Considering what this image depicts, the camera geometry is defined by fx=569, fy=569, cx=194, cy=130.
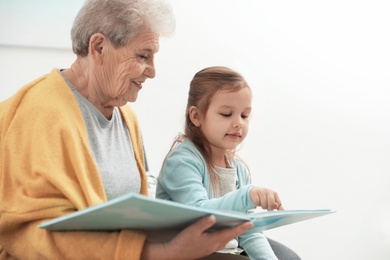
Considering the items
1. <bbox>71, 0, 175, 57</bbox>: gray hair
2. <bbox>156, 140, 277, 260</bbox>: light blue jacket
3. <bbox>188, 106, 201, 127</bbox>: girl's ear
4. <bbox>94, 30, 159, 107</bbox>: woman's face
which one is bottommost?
<bbox>156, 140, 277, 260</bbox>: light blue jacket

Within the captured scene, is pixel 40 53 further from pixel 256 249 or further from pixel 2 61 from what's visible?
pixel 256 249

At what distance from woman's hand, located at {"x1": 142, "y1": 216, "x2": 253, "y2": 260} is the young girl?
1.49 ft

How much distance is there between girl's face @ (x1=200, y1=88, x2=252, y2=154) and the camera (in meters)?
1.66

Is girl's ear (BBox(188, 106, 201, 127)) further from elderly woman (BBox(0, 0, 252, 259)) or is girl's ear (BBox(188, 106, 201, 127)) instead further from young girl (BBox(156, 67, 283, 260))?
elderly woman (BBox(0, 0, 252, 259))

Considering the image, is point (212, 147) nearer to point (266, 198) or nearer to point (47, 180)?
point (266, 198)

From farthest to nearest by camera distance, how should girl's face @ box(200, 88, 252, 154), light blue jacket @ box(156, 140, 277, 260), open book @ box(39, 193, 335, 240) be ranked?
1. girl's face @ box(200, 88, 252, 154)
2. light blue jacket @ box(156, 140, 277, 260)
3. open book @ box(39, 193, 335, 240)

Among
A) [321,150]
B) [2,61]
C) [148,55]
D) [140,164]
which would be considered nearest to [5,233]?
[140,164]

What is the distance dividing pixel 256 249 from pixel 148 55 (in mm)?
627

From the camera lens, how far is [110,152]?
1411 mm

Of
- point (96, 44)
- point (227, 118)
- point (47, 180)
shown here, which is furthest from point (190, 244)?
point (227, 118)

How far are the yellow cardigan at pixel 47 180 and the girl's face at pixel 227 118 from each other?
49cm

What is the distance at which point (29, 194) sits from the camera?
116 cm

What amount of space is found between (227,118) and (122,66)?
40cm

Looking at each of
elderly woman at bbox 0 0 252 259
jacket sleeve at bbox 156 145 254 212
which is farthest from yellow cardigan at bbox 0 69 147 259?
jacket sleeve at bbox 156 145 254 212
